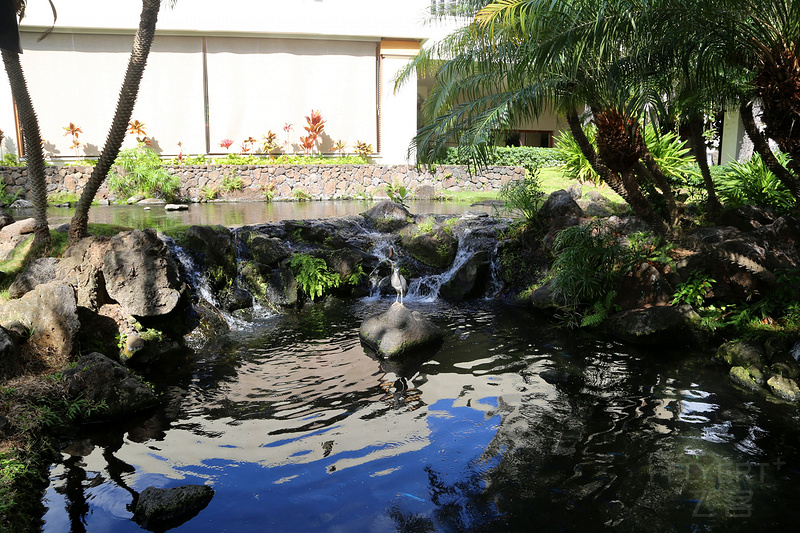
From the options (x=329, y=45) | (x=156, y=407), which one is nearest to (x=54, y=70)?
(x=329, y=45)

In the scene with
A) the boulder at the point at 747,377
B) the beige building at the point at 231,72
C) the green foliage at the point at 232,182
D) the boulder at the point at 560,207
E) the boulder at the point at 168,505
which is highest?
the beige building at the point at 231,72

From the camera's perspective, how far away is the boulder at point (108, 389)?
6.27m

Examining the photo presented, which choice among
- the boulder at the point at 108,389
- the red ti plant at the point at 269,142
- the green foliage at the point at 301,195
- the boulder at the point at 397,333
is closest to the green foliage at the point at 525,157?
the green foliage at the point at 301,195

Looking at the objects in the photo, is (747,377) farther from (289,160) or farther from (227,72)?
(227,72)

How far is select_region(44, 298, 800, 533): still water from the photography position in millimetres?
4598

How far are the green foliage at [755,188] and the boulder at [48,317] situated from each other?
12326 mm

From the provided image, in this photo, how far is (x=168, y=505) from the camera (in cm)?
458

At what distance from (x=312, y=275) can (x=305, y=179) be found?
441 inches

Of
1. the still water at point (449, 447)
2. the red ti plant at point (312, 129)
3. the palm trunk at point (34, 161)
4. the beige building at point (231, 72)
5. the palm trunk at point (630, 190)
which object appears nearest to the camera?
the still water at point (449, 447)

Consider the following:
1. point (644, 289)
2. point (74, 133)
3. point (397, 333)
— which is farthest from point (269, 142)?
point (644, 289)

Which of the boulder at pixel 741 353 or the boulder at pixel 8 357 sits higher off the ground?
the boulder at pixel 8 357

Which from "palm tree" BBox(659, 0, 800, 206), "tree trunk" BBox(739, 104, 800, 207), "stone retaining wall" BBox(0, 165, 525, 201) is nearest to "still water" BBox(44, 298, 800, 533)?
"tree trunk" BBox(739, 104, 800, 207)

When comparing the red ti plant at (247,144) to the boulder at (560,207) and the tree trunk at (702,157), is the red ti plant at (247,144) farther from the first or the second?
A: the tree trunk at (702,157)

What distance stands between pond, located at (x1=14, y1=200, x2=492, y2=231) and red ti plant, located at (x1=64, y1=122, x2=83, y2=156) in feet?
17.6
